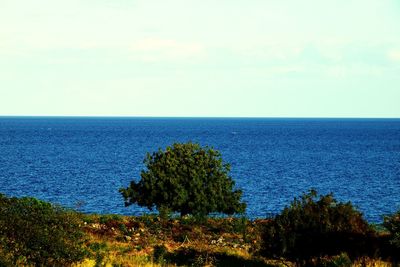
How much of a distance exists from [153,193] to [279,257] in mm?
11835

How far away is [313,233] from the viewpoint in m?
19.3

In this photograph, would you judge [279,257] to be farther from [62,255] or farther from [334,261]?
[62,255]

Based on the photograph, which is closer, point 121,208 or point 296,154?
point 121,208

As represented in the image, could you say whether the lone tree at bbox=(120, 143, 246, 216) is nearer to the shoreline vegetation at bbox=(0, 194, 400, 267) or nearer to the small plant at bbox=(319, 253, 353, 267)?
the shoreline vegetation at bbox=(0, 194, 400, 267)

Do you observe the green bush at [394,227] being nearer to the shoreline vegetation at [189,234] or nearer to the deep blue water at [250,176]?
the shoreline vegetation at [189,234]

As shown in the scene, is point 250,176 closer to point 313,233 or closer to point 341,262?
point 313,233

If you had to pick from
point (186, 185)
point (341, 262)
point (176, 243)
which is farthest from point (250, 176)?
point (341, 262)

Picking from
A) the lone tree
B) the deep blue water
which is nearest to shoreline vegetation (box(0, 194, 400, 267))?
the lone tree

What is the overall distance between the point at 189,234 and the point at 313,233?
8131 millimetres

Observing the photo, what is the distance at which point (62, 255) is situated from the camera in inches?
688

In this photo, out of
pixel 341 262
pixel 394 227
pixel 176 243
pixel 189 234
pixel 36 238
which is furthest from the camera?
pixel 189 234

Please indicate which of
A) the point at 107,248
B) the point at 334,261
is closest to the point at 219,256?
the point at 107,248

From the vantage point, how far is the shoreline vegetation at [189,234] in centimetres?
1742

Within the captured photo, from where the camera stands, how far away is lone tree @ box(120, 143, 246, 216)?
30047 millimetres
